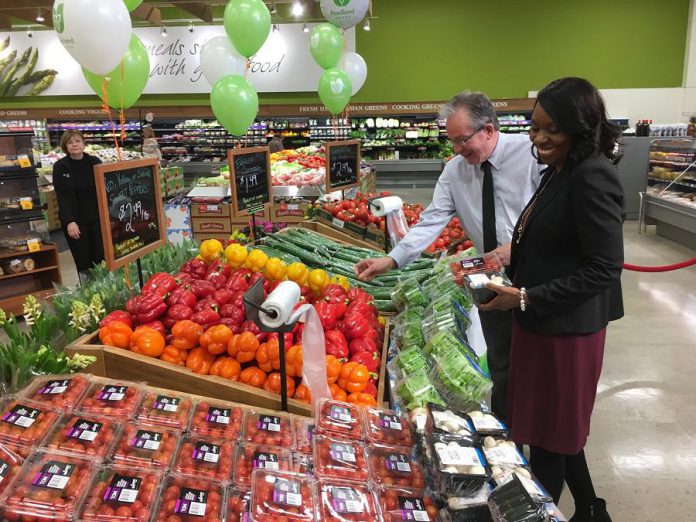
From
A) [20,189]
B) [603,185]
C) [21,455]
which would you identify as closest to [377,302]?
[603,185]

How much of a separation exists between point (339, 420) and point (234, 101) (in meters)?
3.99

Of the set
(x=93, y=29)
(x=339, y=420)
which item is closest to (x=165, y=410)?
(x=339, y=420)

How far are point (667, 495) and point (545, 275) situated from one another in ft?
5.59

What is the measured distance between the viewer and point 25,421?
1420 mm

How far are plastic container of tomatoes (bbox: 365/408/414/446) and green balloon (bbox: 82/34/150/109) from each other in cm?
327

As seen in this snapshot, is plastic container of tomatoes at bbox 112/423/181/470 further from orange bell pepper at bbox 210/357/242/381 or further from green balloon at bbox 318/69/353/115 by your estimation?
green balloon at bbox 318/69/353/115

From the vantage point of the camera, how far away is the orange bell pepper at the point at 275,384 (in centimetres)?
191

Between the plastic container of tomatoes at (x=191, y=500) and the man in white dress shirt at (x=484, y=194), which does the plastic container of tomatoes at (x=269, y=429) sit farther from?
the man in white dress shirt at (x=484, y=194)

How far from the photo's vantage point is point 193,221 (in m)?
6.36

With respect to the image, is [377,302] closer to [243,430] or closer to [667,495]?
[243,430]

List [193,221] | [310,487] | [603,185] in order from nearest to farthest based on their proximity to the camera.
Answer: [310,487] → [603,185] → [193,221]

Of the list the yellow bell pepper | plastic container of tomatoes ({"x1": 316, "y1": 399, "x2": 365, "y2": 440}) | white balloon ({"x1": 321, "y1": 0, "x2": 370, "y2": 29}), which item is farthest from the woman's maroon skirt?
white balloon ({"x1": 321, "y1": 0, "x2": 370, "y2": 29})

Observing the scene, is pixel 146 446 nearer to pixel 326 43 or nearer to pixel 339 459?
pixel 339 459

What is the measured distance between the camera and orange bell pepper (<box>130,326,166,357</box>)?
2.00m
